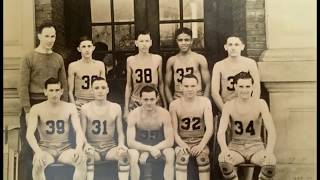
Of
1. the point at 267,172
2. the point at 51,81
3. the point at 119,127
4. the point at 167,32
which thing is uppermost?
the point at 167,32

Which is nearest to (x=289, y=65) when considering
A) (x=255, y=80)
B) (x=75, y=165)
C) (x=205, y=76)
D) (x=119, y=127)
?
(x=255, y=80)

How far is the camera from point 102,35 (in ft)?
3.44

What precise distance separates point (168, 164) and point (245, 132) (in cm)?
18

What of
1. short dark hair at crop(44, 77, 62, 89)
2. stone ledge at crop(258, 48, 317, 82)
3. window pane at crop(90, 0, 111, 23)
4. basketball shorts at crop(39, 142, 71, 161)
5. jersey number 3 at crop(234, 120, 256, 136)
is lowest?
basketball shorts at crop(39, 142, 71, 161)

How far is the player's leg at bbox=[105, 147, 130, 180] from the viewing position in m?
1.04

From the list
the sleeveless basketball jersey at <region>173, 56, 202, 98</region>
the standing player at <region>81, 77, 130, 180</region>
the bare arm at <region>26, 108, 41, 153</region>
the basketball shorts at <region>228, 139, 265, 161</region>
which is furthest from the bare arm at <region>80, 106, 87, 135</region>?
the basketball shorts at <region>228, 139, 265, 161</region>

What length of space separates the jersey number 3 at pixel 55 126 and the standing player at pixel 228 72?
0.34 m

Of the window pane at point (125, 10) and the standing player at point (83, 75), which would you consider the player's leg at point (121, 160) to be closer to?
the standing player at point (83, 75)

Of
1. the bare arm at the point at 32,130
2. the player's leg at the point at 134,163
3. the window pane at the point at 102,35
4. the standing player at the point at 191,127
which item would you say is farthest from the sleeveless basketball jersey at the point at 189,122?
the bare arm at the point at 32,130

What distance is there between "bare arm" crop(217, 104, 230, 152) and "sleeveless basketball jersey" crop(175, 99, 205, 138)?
38mm

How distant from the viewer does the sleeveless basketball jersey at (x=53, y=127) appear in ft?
3.45

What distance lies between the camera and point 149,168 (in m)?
1.04

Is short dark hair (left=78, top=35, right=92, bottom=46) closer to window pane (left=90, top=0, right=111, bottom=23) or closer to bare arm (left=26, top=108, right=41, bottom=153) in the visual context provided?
window pane (left=90, top=0, right=111, bottom=23)

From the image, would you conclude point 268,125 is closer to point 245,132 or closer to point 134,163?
point 245,132
